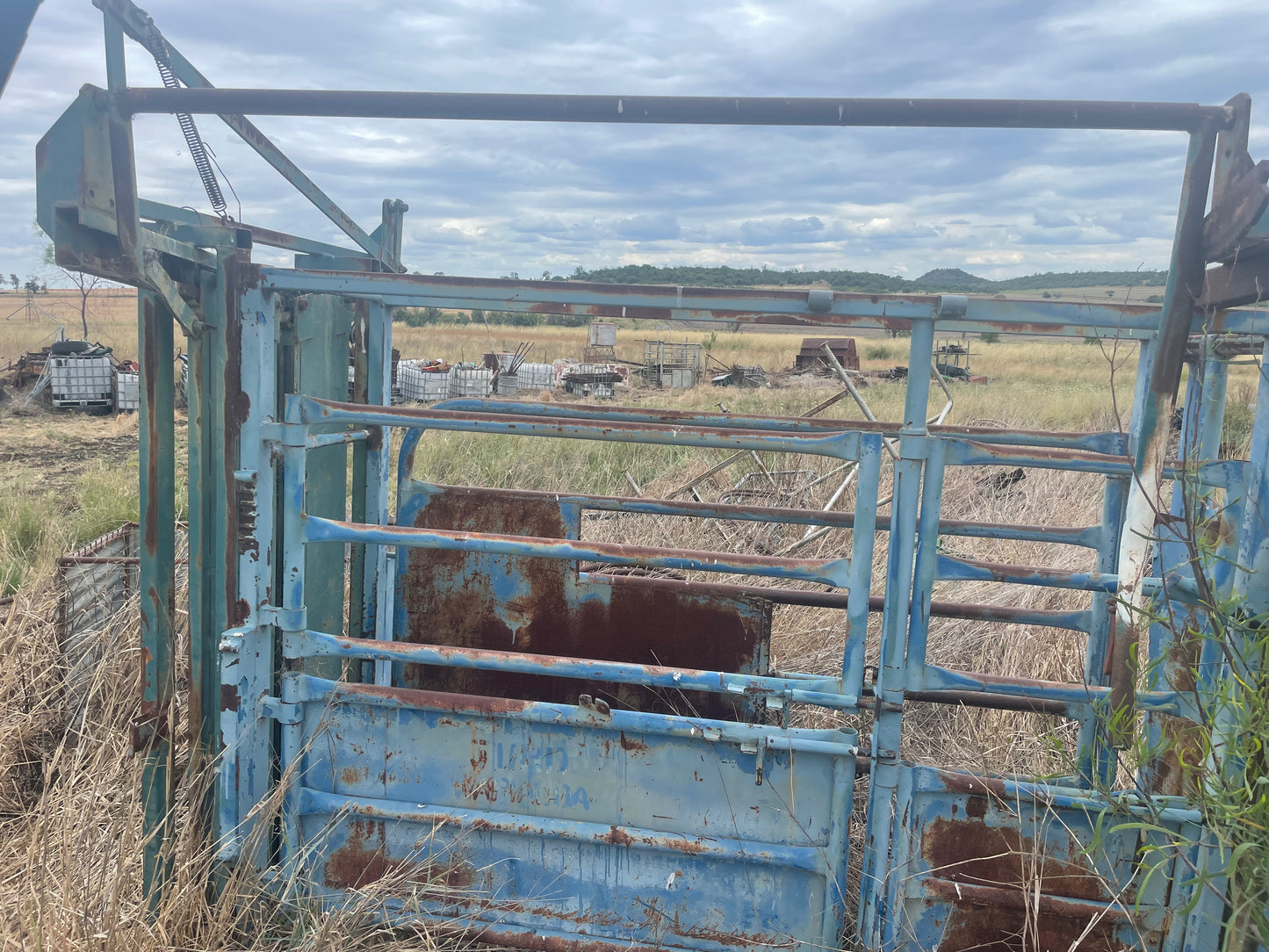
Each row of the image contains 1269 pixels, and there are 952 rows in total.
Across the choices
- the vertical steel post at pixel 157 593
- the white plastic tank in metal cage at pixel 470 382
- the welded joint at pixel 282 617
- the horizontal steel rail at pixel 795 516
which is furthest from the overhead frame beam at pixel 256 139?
the white plastic tank in metal cage at pixel 470 382

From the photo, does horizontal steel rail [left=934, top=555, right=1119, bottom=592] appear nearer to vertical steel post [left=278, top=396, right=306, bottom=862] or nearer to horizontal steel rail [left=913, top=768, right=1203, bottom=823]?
horizontal steel rail [left=913, top=768, right=1203, bottom=823]

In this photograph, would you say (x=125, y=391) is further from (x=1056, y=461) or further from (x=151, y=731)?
(x=1056, y=461)

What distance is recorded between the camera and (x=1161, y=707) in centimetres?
227

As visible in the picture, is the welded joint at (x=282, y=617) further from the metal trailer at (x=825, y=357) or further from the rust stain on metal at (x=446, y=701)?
the metal trailer at (x=825, y=357)

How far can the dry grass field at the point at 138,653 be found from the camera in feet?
7.76

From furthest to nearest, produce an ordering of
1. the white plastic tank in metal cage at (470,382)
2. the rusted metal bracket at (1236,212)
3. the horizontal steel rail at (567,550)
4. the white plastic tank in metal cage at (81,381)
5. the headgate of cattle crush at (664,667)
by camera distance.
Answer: the white plastic tank in metal cage at (470,382) < the white plastic tank in metal cage at (81,381) < the horizontal steel rail at (567,550) < the headgate of cattle crush at (664,667) < the rusted metal bracket at (1236,212)

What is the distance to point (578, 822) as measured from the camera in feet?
8.11

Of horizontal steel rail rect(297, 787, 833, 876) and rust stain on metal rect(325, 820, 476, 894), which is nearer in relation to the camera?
horizontal steel rail rect(297, 787, 833, 876)

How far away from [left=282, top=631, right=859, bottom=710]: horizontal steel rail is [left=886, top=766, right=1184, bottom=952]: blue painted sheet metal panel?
1.08ft

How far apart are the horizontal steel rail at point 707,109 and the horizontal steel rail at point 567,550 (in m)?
1.10

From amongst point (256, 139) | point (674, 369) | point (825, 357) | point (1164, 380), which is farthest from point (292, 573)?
point (825, 357)

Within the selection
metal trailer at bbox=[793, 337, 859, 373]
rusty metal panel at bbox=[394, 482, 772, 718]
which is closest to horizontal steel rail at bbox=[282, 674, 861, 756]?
rusty metal panel at bbox=[394, 482, 772, 718]

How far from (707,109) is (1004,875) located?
2179 mm

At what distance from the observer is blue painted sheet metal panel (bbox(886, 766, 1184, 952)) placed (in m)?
2.29
